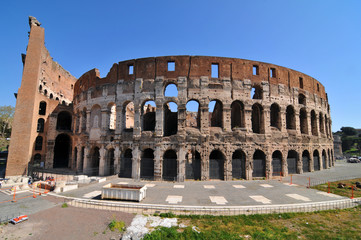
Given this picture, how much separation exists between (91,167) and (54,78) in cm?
1883

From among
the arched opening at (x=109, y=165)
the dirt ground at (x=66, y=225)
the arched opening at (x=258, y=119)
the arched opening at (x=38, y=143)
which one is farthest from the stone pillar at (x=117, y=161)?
the arched opening at (x=258, y=119)

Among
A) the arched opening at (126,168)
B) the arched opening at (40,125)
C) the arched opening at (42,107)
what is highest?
the arched opening at (42,107)

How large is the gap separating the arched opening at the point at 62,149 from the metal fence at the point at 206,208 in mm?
22328

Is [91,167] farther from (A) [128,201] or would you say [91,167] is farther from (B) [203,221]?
(B) [203,221]

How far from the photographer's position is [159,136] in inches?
703

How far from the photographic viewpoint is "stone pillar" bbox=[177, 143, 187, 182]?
16766 mm

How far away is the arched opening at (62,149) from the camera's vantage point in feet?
94.1

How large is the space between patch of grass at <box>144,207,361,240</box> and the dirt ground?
2516 mm

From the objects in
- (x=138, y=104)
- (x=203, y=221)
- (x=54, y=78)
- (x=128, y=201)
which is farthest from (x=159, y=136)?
(x=54, y=78)

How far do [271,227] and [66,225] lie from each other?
944 cm

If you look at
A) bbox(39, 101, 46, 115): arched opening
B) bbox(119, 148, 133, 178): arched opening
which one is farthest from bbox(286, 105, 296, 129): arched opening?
bbox(39, 101, 46, 115): arched opening

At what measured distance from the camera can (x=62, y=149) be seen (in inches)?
1182

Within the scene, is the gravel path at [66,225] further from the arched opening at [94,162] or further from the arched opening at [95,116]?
the arched opening at [95,116]

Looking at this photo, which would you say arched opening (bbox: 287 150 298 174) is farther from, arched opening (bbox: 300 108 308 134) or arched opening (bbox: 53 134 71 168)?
arched opening (bbox: 53 134 71 168)
